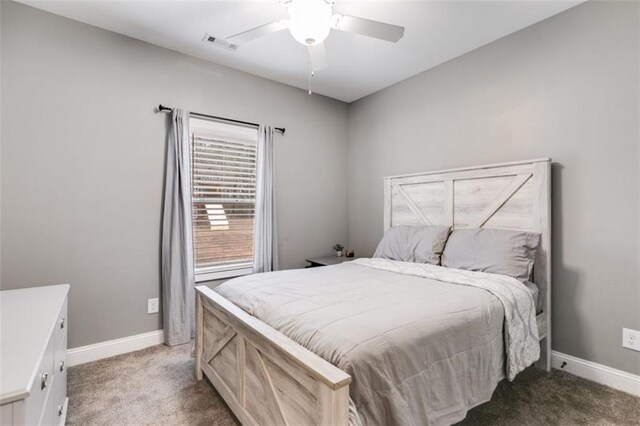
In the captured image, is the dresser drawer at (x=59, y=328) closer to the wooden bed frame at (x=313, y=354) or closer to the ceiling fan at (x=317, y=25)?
the wooden bed frame at (x=313, y=354)

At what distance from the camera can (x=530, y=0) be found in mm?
2273

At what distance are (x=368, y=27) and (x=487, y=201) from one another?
1.71 metres

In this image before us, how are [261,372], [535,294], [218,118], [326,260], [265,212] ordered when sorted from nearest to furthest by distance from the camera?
[261,372], [535,294], [218,118], [265,212], [326,260]

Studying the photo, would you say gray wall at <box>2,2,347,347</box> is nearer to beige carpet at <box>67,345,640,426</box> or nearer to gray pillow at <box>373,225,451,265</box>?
beige carpet at <box>67,345,640,426</box>

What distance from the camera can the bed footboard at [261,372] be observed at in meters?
1.08

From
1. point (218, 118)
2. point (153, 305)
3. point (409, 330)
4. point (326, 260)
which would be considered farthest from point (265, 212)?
point (409, 330)

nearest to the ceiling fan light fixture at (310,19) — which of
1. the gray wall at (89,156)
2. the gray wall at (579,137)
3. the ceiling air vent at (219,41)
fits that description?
the ceiling air vent at (219,41)

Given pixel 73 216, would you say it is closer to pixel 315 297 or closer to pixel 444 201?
pixel 315 297

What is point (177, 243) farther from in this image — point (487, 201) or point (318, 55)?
point (487, 201)

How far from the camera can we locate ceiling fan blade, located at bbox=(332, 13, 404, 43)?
186 cm

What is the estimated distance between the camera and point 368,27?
75.4 inches

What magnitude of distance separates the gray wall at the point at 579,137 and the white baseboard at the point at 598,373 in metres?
0.04

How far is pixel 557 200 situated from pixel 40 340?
124 inches

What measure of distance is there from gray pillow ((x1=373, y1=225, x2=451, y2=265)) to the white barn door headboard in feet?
0.78
